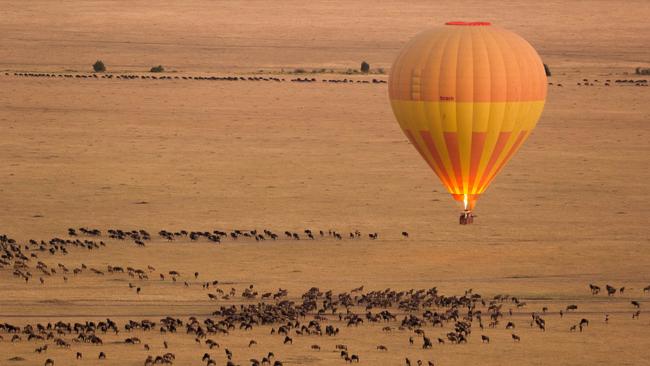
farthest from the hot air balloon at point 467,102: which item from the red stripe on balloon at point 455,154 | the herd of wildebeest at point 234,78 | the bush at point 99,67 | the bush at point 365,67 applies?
the bush at point 99,67

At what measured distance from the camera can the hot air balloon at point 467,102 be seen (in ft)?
133

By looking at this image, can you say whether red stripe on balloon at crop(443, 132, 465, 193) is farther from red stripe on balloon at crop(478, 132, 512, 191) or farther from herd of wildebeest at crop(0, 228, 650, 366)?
herd of wildebeest at crop(0, 228, 650, 366)

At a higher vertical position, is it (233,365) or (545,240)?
(545,240)

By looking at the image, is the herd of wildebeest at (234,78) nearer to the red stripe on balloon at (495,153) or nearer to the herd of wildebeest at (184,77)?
the herd of wildebeest at (184,77)

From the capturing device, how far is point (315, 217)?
145 feet

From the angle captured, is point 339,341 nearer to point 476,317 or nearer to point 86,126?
point 476,317

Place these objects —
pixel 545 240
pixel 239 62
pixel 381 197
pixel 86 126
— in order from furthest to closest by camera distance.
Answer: pixel 239 62
pixel 86 126
pixel 381 197
pixel 545 240

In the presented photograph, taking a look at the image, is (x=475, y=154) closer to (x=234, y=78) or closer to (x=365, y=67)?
(x=234, y=78)

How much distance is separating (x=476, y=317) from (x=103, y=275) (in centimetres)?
873

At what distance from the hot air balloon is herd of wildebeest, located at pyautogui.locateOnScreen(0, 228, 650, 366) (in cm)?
680

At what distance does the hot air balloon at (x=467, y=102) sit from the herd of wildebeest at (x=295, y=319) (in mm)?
6805

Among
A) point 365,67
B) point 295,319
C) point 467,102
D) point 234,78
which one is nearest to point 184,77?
point 234,78

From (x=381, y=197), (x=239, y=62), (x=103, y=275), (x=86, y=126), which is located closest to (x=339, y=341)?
(x=103, y=275)

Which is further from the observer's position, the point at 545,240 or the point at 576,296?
the point at 545,240
